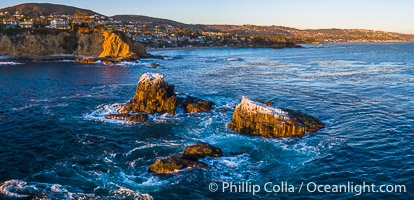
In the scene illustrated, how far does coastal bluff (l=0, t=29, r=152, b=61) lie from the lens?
10019cm

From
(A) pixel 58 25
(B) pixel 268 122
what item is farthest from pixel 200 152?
(A) pixel 58 25

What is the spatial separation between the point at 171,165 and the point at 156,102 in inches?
627

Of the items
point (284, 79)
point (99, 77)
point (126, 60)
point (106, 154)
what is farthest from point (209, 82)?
point (126, 60)

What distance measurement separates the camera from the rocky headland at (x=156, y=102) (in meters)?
33.8

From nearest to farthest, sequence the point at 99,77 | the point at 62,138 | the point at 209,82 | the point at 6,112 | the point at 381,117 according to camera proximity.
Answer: the point at 62,138 → the point at 381,117 → the point at 6,112 → the point at 209,82 → the point at 99,77

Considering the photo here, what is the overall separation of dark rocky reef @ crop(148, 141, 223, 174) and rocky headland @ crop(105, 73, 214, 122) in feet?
39.9

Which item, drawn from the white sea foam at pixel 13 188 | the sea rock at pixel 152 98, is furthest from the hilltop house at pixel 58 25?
the white sea foam at pixel 13 188

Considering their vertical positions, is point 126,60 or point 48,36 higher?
point 48,36

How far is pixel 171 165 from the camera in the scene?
19312 millimetres

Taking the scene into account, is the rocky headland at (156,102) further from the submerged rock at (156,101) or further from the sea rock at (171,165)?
the sea rock at (171,165)

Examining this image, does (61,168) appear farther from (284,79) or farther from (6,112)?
(284,79)

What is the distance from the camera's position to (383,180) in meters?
17.6

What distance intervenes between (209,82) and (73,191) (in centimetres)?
4230

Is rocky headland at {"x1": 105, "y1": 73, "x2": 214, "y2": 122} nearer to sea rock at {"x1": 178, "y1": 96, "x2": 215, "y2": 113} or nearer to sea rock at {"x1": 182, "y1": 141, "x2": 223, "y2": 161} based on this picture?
sea rock at {"x1": 178, "y1": 96, "x2": 215, "y2": 113}
